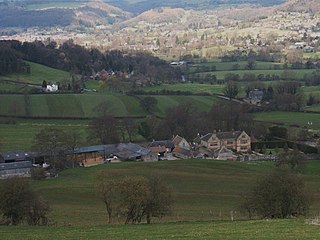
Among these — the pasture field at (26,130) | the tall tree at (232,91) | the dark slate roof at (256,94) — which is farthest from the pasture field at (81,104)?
the dark slate roof at (256,94)

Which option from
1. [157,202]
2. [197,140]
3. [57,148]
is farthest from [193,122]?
[157,202]

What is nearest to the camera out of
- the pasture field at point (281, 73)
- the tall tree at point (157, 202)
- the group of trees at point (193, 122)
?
the tall tree at point (157, 202)

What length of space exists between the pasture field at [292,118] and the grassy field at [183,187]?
23.0 m

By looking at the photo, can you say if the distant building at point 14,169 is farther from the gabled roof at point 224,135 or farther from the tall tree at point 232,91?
the tall tree at point 232,91

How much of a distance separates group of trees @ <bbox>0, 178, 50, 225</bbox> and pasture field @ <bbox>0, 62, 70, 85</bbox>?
91518 millimetres

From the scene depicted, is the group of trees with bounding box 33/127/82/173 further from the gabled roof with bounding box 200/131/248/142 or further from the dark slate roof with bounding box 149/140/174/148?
the gabled roof with bounding box 200/131/248/142

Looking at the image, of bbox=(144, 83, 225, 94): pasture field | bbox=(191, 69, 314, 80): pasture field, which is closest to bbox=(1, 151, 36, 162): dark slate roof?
bbox=(144, 83, 225, 94): pasture field

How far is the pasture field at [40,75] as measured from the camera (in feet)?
391

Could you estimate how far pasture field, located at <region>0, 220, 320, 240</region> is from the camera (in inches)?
803

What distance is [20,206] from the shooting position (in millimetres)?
28703

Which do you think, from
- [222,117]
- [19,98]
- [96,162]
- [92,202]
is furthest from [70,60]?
[92,202]

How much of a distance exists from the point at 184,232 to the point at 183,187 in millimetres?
23561

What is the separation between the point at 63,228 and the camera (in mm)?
25172

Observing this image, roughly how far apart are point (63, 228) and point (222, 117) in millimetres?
55583
